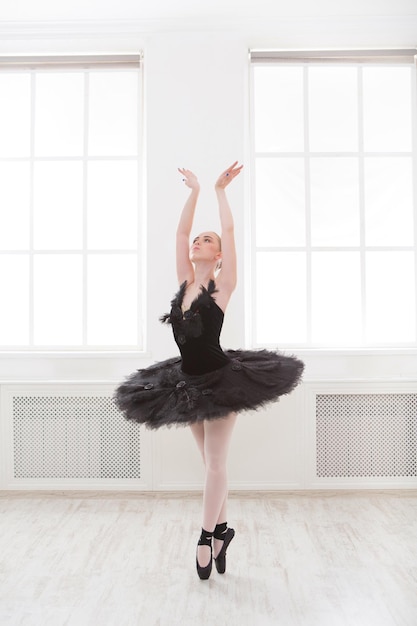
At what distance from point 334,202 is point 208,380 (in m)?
2.06

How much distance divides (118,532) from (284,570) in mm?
925

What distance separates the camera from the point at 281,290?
3998mm

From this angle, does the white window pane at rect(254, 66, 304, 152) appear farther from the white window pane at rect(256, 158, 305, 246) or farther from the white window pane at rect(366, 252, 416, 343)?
the white window pane at rect(366, 252, 416, 343)

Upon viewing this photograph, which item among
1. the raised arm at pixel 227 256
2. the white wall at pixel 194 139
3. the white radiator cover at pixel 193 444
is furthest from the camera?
the white wall at pixel 194 139

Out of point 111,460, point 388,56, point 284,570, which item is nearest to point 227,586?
point 284,570

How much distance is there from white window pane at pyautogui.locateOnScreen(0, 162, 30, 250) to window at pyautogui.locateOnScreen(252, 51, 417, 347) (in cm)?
159

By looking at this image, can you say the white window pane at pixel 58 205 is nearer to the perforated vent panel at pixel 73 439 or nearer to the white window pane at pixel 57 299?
the white window pane at pixel 57 299

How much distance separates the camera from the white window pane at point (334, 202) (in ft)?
13.1

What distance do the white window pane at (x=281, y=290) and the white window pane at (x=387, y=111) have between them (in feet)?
3.14

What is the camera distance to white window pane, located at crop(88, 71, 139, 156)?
4020 mm

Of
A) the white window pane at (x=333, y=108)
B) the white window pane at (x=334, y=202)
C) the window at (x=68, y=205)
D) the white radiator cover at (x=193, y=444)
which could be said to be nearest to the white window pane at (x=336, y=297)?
the white window pane at (x=334, y=202)

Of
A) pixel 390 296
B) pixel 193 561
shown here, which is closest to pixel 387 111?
pixel 390 296

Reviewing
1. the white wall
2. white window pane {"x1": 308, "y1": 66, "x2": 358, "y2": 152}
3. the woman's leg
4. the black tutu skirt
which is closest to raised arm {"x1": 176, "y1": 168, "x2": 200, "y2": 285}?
the black tutu skirt

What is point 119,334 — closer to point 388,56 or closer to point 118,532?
point 118,532
